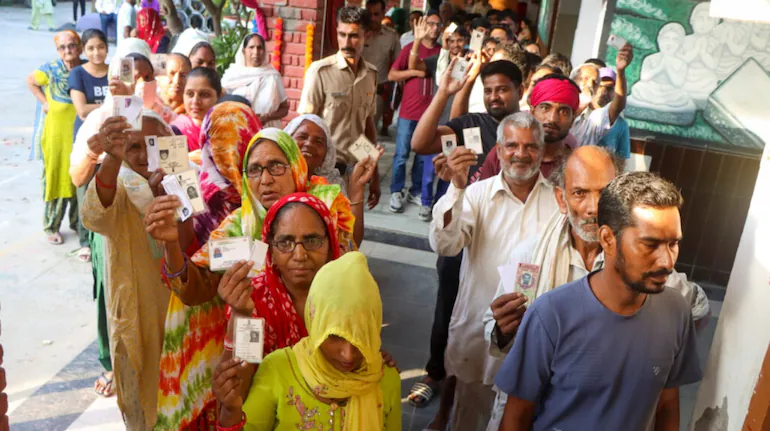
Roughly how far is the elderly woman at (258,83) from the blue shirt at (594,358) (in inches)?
172

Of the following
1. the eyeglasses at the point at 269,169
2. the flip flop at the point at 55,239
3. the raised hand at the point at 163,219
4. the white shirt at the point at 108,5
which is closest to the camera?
the raised hand at the point at 163,219

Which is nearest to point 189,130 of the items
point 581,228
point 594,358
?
point 581,228

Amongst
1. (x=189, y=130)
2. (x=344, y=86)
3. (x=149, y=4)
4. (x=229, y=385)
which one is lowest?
(x=229, y=385)

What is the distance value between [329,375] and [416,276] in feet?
13.7

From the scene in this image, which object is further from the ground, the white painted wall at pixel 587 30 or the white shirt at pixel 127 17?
the white painted wall at pixel 587 30

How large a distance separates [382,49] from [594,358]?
26.3 feet

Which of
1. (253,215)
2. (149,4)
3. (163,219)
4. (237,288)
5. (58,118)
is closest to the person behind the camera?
(237,288)

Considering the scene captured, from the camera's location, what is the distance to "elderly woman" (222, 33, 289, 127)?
607cm

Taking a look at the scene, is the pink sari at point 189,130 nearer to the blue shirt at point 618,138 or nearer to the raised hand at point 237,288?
the raised hand at point 237,288

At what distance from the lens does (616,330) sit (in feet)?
6.73

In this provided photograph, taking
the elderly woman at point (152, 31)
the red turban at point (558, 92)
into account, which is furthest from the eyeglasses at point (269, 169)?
the elderly woman at point (152, 31)

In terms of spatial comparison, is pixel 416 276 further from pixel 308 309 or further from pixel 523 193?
pixel 308 309

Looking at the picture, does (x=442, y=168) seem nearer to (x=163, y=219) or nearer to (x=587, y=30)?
(x=163, y=219)

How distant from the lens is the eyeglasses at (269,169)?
293 centimetres
